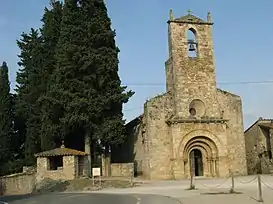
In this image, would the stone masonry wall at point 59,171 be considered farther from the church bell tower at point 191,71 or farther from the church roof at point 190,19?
the church roof at point 190,19

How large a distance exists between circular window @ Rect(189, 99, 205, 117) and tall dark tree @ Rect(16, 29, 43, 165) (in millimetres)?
15656

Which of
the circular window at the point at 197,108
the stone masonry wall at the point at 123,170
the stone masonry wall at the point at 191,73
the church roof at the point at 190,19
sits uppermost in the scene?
the church roof at the point at 190,19

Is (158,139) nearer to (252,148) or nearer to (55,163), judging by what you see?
(55,163)

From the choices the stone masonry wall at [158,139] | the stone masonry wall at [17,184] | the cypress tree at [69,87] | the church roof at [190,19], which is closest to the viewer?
the stone masonry wall at [17,184]

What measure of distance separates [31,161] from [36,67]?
9.91 metres

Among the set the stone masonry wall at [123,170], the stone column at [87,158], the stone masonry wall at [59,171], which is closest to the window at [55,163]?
the stone masonry wall at [59,171]

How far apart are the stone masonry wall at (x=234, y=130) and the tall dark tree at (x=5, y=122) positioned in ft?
73.9

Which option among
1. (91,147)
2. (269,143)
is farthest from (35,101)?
(269,143)

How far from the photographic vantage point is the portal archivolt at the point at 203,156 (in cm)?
4234

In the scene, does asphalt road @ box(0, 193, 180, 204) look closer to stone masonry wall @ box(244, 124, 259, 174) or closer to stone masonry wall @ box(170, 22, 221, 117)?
stone masonry wall @ box(170, 22, 221, 117)

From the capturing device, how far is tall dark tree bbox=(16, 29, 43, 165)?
153 feet

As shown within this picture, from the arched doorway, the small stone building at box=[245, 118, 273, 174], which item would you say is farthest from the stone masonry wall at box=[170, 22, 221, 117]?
the small stone building at box=[245, 118, 273, 174]

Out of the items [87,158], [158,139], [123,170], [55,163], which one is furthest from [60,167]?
[158,139]

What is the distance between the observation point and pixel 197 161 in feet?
148
